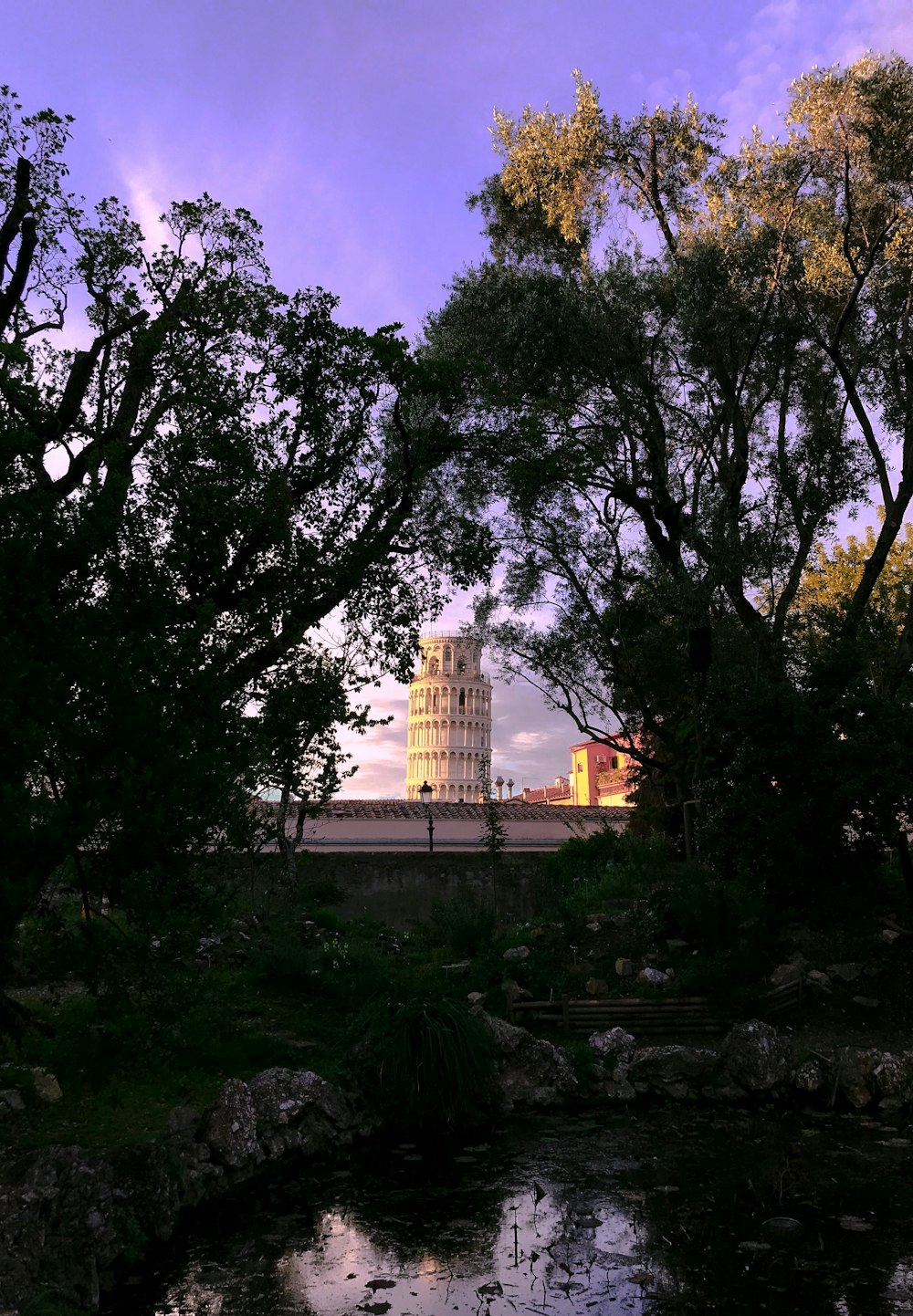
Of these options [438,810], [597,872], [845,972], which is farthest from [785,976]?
[438,810]

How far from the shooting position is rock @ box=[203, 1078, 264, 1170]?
830cm

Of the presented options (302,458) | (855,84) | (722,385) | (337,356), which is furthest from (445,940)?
(855,84)

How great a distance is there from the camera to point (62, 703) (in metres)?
8.27

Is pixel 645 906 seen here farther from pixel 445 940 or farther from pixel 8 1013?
pixel 8 1013

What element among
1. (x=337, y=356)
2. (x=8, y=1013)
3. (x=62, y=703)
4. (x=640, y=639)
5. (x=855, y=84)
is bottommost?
(x=8, y=1013)

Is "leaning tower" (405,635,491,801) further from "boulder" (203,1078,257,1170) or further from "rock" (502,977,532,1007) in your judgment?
"boulder" (203,1078,257,1170)

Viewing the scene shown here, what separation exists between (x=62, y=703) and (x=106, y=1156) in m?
3.65

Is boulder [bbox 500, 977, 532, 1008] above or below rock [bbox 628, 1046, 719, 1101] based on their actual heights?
above

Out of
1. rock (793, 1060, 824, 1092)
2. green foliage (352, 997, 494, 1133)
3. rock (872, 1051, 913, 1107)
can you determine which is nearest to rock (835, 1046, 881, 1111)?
rock (872, 1051, 913, 1107)

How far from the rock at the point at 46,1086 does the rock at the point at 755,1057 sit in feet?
24.4

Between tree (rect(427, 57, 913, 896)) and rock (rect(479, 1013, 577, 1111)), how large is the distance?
167 inches

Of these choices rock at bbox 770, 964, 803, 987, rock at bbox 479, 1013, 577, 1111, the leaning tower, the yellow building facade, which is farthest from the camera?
the leaning tower

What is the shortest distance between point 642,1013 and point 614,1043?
1129mm

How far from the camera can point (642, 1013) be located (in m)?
13.0
